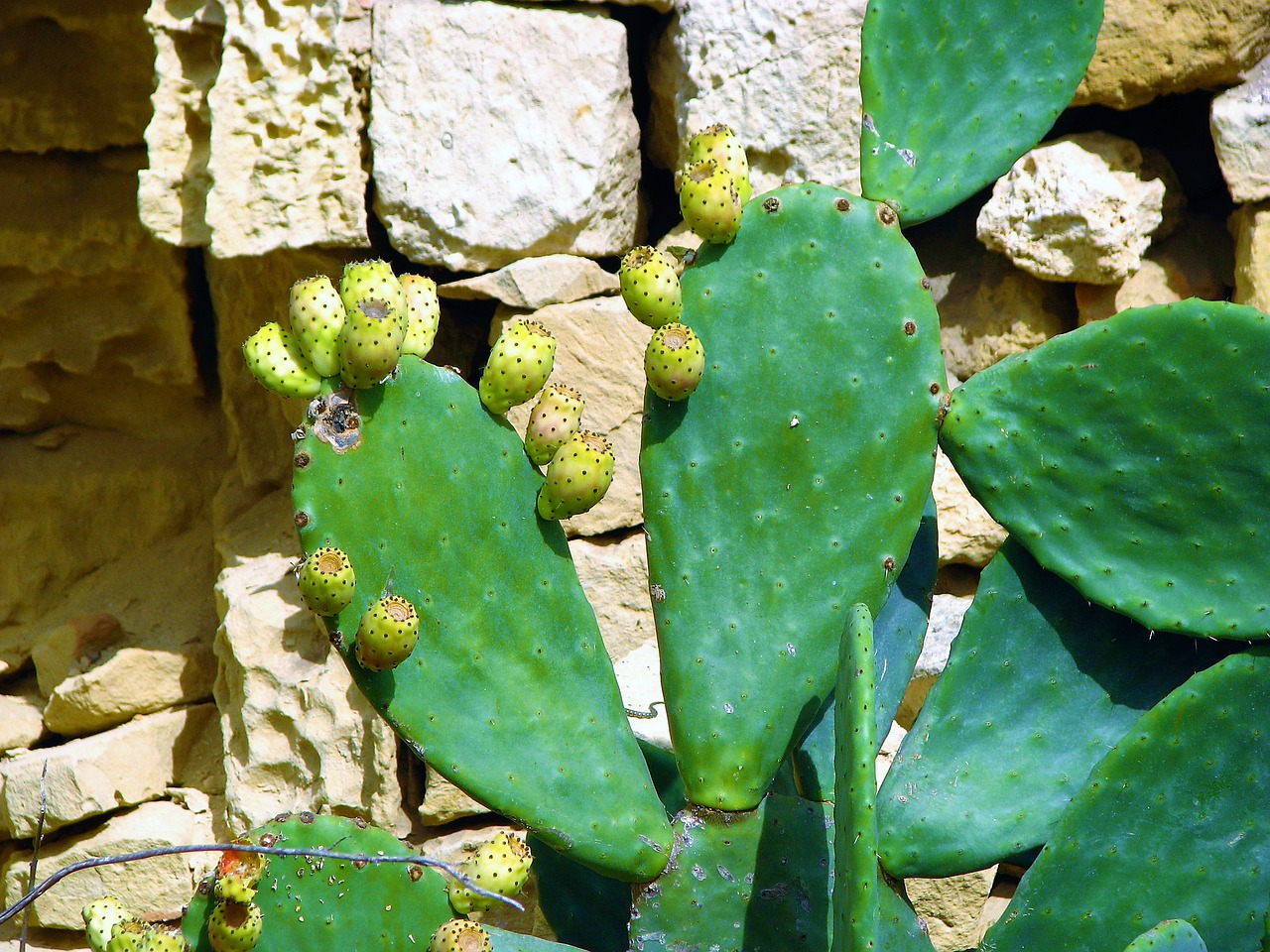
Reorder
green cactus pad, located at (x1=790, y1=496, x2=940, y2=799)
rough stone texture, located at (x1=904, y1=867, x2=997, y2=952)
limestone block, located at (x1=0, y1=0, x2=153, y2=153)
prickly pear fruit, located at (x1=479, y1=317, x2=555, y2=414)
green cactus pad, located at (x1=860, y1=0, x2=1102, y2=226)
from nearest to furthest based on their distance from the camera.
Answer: prickly pear fruit, located at (x1=479, y1=317, x2=555, y2=414), green cactus pad, located at (x1=860, y1=0, x2=1102, y2=226), green cactus pad, located at (x1=790, y1=496, x2=940, y2=799), rough stone texture, located at (x1=904, y1=867, x2=997, y2=952), limestone block, located at (x1=0, y1=0, x2=153, y2=153)

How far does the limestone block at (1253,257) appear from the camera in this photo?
6.22 ft

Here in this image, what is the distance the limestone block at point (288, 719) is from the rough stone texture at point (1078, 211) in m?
1.28

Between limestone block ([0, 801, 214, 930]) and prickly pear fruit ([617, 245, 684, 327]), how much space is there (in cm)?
138

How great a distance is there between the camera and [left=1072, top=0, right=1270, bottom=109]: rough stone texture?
6.24 feet

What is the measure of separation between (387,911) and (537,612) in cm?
33

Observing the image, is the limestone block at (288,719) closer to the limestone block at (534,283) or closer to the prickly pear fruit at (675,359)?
the limestone block at (534,283)

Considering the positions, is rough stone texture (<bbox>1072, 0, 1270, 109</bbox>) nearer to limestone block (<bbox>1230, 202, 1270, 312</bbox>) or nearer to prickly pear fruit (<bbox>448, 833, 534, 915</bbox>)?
limestone block (<bbox>1230, 202, 1270, 312</bbox>)

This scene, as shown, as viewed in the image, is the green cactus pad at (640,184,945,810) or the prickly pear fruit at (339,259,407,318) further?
the green cactus pad at (640,184,945,810)

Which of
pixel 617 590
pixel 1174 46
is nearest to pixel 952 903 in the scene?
pixel 617 590

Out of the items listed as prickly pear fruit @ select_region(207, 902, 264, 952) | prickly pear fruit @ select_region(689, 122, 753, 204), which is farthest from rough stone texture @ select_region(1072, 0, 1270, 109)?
prickly pear fruit @ select_region(207, 902, 264, 952)

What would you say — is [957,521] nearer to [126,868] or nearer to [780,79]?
[780,79]

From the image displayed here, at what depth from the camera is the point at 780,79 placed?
1993 mm

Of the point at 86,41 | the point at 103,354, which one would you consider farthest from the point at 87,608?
the point at 86,41

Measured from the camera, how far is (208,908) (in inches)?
47.3
